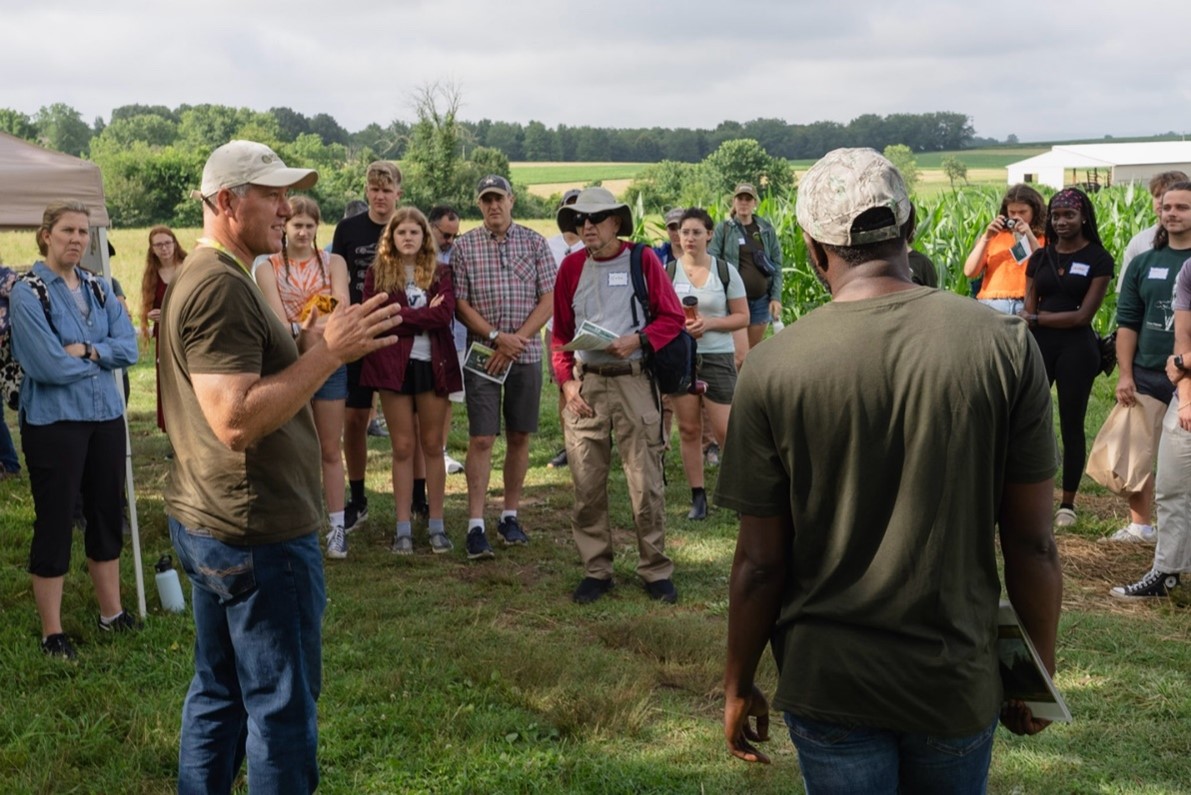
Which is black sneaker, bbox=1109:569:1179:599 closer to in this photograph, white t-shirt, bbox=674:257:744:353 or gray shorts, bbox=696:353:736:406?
gray shorts, bbox=696:353:736:406

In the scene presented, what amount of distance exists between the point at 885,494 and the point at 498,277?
515 cm

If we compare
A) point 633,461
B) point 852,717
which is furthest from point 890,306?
point 633,461

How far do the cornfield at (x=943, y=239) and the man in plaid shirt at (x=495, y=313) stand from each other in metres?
7.63

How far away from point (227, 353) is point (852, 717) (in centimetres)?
179

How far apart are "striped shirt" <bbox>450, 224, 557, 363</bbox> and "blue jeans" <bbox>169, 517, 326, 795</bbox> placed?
12.7 feet

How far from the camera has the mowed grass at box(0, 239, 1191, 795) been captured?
161 inches

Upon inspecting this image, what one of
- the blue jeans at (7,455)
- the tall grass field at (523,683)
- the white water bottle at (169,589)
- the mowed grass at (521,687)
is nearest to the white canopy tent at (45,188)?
the white water bottle at (169,589)

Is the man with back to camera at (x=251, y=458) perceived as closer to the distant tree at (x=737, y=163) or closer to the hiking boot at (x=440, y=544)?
the hiking boot at (x=440, y=544)

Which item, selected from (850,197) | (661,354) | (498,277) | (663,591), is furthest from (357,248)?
(850,197)

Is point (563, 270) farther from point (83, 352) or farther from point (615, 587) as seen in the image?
point (83, 352)

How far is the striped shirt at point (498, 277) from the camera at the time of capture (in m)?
7.02

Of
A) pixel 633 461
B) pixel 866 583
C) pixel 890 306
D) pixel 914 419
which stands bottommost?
pixel 633 461

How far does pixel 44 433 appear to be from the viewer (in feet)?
17.0

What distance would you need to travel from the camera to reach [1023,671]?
225cm
